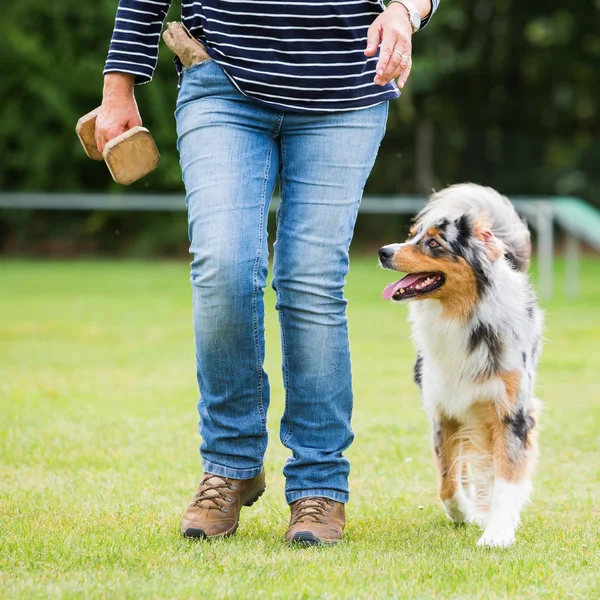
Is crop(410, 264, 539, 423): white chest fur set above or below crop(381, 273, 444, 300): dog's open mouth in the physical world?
below

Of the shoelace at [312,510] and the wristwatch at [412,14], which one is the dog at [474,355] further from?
the wristwatch at [412,14]

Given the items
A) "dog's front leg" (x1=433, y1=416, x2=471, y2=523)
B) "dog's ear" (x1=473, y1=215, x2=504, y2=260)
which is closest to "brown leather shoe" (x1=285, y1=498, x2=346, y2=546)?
"dog's front leg" (x1=433, y1=416, x2=471, y2=523)

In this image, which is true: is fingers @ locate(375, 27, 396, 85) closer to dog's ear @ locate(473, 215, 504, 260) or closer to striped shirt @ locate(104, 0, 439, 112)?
striped shirt @ locate(104, 0, 439, 112)

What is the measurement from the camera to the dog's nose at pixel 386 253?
3.43 m

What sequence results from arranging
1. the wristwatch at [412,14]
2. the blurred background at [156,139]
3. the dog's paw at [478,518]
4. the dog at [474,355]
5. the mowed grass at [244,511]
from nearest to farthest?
1. the mowed grass at [244,511]
2. the wristwatch at [412,14]
3. the dog at [474,355]
4. the dog's paw at [478,518]
5. the blurred background at [156,139]

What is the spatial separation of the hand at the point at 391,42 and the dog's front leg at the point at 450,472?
129cm

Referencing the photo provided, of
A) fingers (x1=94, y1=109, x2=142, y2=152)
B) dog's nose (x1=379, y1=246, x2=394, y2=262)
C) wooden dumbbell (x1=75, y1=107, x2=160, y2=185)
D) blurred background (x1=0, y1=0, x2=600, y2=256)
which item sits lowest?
blurred background (x1=0, y1=0, x2=600, y2=256)

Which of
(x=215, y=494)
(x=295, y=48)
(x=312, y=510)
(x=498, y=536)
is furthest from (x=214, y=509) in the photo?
(x=295, y=48)

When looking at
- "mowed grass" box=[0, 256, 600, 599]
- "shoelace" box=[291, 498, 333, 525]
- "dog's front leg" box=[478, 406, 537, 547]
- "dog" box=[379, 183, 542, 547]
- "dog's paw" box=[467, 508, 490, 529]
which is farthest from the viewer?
"dog's paw" box=[467, 508, 490, 529]

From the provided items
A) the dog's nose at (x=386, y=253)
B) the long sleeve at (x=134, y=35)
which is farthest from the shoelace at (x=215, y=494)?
the long sleeve at (x=134, y=35)

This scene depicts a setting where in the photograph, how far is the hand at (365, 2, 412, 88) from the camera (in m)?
2.82

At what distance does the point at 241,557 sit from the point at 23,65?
59.7 ft

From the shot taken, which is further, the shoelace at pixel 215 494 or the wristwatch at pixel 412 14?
the shoelace at pixel 215 494

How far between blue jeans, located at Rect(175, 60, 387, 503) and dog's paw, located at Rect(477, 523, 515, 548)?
495mm
